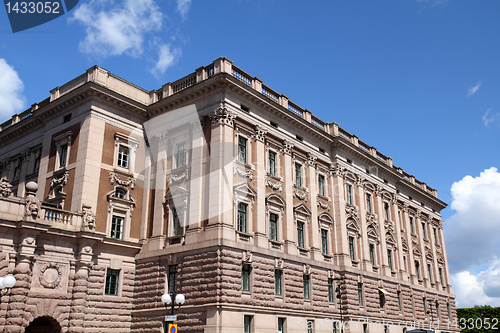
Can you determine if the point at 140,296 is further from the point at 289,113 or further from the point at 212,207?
the point at 289,113

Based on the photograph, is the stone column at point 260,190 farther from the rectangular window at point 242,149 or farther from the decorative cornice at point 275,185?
the rectangular window at point 242,149

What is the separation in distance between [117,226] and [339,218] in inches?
770

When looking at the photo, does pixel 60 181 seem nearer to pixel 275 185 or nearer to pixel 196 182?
pixel 196 182

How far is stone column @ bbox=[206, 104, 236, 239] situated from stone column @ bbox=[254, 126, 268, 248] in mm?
2574

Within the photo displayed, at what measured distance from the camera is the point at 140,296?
34.1 metres

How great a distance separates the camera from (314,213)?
4056 centimetres

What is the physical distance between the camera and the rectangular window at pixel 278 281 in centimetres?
3438

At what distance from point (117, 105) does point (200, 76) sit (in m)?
7.00

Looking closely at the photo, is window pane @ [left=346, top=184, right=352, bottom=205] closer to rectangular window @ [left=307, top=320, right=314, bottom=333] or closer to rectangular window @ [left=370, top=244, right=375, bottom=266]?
rectangular window @ [left=370, top=244, right=375, bottom=266]

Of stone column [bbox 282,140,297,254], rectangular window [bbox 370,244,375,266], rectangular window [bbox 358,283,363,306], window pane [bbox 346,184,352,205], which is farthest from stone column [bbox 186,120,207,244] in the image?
rectangular window [bbox 370,244,375,266]

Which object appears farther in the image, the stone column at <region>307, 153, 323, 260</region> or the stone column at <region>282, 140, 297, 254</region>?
the stone column at <region>307, 153, 323, 260</region>

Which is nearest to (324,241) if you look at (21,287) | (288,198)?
(288,198)

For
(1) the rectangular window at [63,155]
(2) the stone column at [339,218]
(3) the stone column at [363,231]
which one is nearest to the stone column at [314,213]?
(2) the stone column at [339,218]

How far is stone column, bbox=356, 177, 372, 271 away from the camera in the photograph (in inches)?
1757
